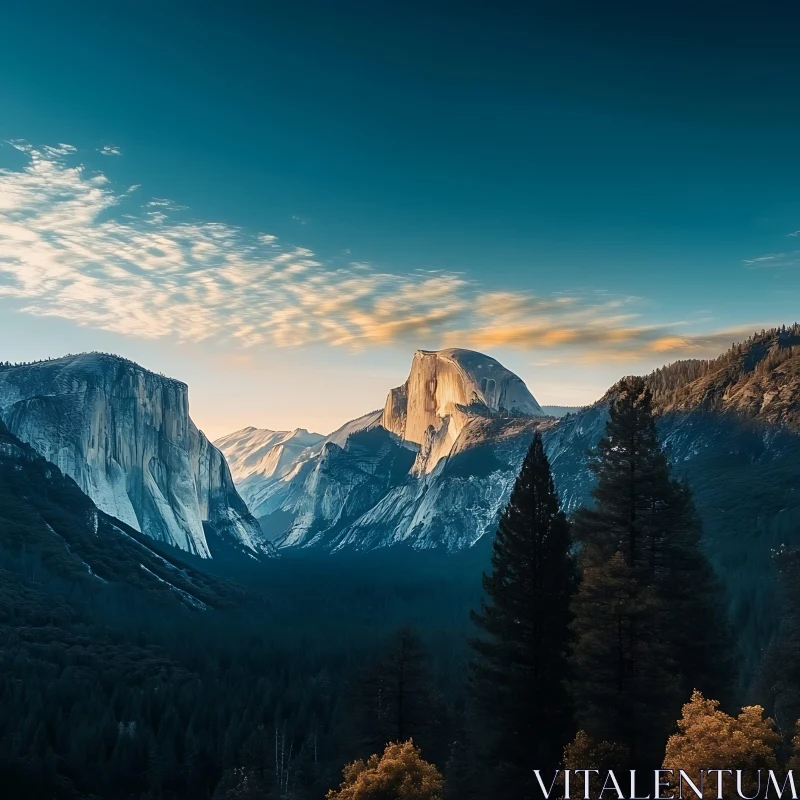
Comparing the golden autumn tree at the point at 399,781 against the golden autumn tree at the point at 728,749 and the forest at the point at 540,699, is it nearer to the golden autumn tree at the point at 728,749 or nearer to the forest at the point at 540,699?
the forest at the point at 540,699

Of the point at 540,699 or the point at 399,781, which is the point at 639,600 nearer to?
the point at 540,699

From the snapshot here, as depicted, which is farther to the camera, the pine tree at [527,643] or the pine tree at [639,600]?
the pine tree at [527,643]

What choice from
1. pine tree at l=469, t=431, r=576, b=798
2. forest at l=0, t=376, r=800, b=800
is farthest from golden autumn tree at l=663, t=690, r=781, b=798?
pine tree at l=469, t=431, r=576, b=798

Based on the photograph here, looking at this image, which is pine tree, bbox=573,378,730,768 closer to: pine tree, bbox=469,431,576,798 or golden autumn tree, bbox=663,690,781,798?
pine tree, bbox=469,431,576,798

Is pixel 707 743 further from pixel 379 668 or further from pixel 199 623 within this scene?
pixel 199 623

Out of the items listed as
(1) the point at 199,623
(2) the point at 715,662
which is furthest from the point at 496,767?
(1) the point at 199,623

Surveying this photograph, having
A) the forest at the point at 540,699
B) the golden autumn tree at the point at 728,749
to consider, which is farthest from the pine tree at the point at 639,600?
the golden autumn tree at the point at 728,749

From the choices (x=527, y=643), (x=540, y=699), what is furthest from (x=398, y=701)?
(x=540, y=699)
